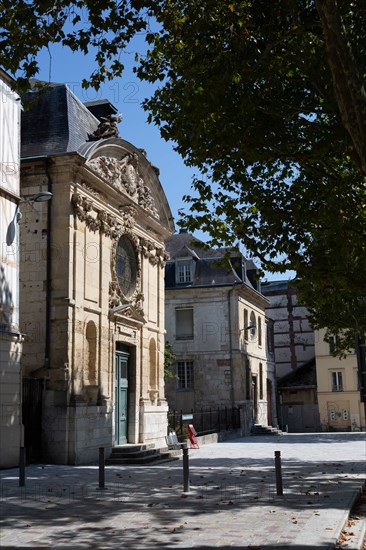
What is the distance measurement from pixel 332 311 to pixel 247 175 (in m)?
12.1

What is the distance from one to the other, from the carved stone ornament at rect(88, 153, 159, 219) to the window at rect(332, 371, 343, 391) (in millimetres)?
23694

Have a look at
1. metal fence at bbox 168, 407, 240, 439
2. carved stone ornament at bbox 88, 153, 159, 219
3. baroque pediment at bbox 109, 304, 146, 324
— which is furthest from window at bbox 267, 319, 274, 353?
baroque pediment at bbox 109, 304, 146, 324

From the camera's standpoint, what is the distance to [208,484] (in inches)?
485

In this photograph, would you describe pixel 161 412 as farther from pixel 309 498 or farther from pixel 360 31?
pixel 360 31

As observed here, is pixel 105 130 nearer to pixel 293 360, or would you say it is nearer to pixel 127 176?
pixel 127 176

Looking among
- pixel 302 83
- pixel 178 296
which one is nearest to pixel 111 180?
pixel 302 83

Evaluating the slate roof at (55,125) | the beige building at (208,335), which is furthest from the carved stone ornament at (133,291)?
the beige building at (208,335)

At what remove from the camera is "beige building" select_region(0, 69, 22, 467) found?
14719 mm

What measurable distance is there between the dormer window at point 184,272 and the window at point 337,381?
14.0m

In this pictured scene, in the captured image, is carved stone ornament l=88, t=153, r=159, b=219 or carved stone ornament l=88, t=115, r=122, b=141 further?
carved stone ornament l=88, t=115, r=122, b=141

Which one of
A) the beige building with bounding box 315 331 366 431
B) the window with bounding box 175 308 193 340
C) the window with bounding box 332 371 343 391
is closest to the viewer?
the window with bounding box 175 308 193 340

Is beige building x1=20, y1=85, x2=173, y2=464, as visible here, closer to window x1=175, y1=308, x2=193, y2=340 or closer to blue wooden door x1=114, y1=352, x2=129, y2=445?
blue wooden door x1=114, y1=352, x2=129, y2=445

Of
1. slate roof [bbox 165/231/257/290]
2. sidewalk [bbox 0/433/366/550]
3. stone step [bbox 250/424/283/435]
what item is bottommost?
sidewalk [bbox 0/433/366/550]

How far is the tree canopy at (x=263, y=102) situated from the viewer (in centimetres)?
812
